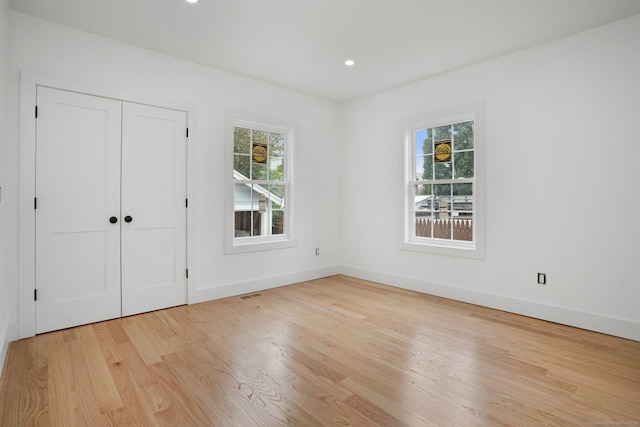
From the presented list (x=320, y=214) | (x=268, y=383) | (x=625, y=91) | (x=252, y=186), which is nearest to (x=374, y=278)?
(x=320, y=214)

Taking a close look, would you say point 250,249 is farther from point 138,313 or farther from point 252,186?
point 138,313

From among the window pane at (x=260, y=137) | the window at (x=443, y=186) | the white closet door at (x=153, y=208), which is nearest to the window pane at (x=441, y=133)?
the window at (x=443, y=186)

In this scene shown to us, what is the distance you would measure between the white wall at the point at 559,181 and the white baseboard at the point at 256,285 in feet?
4.94

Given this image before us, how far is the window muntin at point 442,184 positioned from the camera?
13.1 ft

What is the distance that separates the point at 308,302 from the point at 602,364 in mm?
2621

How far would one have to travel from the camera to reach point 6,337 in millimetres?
2561

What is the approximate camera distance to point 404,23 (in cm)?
295

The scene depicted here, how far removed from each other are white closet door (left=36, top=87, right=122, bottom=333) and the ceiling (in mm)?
783

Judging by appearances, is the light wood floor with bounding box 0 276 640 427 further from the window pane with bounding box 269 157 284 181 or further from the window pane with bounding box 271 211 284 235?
the window pane with bounding box 269 157 284 181

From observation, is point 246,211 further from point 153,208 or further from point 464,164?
point 464,164

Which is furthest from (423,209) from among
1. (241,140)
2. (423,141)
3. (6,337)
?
(6,337)

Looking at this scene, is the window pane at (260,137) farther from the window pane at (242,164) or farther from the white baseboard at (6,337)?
the white baseboard at (6,337)

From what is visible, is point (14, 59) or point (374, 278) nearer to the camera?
point (14, 59)

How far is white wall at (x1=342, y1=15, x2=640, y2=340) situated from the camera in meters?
2.90
